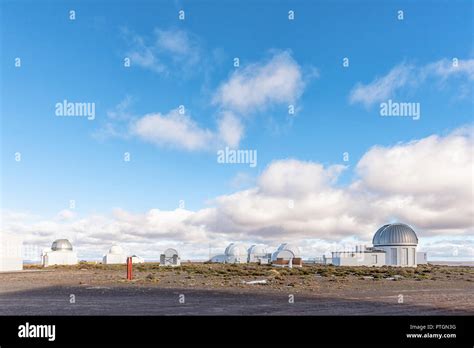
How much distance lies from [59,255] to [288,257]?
119 ft

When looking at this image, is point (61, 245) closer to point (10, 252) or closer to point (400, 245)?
point (10, 252)

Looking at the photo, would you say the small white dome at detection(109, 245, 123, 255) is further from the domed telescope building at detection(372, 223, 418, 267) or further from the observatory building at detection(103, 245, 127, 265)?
the domed telescope building at detection(372, 223, 418, 267)

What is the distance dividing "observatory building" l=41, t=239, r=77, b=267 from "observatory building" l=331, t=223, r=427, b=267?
138ft

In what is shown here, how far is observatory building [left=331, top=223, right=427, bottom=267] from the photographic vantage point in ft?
207

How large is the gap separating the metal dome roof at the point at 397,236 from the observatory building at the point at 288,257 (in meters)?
12.6

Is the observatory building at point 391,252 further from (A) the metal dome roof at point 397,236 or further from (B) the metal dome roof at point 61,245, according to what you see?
(B) the metal dome roof at point 61,245

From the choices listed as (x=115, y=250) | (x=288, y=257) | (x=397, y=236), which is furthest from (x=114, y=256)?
(x=397, y=236)

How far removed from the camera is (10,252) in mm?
49375
